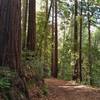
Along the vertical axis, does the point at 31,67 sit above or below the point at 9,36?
below

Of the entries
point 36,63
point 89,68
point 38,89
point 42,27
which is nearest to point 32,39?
point 36,63

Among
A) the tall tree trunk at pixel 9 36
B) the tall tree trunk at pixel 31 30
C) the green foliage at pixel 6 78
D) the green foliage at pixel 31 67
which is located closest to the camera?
the green foliage at pixel 6 78

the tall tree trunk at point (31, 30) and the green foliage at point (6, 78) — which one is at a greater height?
the tall tree trunk at point (31, 30)

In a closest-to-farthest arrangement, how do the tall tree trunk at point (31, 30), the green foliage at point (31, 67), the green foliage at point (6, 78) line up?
the green foliage at point (6, 78) → the green foliage at point (31, 67) → the tall tree trunk at point (31, 30)

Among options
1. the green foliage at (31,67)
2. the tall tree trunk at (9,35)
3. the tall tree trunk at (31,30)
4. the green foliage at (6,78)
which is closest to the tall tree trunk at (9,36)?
the tall tree trunk at (9,35)

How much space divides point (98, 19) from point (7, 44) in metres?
22.3

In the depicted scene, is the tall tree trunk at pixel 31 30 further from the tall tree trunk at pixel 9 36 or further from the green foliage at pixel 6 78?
the green foliage at pixel 6 78

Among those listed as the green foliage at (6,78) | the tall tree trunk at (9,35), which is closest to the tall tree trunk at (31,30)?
the tall tree trunk at (9,35)

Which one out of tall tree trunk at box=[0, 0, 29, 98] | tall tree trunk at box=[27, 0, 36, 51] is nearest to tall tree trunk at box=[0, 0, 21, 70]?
tall tree trunk at box=[0, 0, 29, 98]

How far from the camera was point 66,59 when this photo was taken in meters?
31.1

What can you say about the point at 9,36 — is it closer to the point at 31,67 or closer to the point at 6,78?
the point at 6,78

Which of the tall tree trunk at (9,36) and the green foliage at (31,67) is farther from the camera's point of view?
the green foliage at (31,67)

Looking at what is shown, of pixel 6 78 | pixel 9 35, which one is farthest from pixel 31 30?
pixel 6 78

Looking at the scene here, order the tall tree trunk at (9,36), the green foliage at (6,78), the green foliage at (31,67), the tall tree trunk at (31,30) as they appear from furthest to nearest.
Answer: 1. the tall tree trunk at (31,30)
2. the green foliage at (31,67)
3. the tall tree trunk at (9,36)
4. the green foliage at (6,78)
